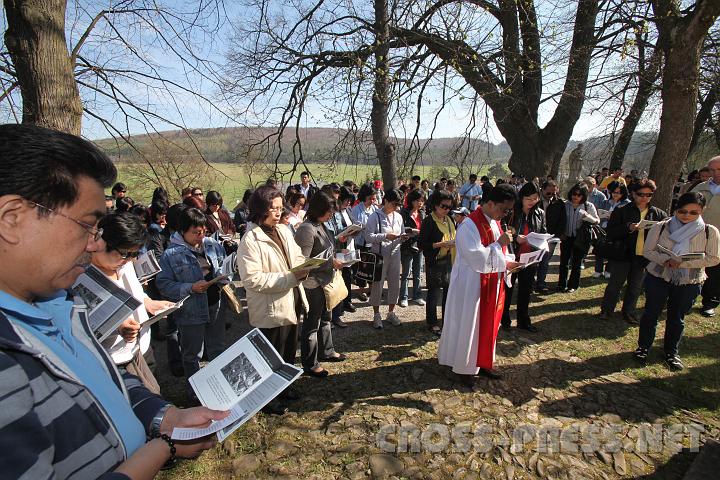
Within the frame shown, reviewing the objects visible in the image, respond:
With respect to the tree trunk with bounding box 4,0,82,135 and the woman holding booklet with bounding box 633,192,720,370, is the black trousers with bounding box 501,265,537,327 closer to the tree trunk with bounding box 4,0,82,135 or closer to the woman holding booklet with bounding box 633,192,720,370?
the woman holding booklet with bounding box 633,192,720,370

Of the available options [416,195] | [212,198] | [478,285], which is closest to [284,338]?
[478,285]

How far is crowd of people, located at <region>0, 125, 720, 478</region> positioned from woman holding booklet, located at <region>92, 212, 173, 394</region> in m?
0.01

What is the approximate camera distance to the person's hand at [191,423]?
132cm

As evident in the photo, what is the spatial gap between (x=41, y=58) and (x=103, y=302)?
2529mm

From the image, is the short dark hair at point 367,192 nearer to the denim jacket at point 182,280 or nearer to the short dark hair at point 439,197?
Answer: the short dark hair at point 439,197

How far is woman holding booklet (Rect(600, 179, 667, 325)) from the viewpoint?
5.48 m

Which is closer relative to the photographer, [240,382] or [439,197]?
[240,382]

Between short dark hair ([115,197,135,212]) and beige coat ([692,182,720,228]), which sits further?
short dark hair ([115,197,135,212])

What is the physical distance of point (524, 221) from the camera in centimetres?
577

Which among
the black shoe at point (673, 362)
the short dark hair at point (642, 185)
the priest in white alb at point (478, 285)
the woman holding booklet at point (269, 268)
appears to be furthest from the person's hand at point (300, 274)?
the short dark hair at point (642, 185)

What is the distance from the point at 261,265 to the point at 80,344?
81.4 inches

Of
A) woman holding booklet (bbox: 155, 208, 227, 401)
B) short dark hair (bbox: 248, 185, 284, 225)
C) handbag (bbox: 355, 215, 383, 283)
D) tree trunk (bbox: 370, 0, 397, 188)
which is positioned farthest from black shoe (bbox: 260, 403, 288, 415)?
tree trunk (bbox: 370, 0, 397, 188)

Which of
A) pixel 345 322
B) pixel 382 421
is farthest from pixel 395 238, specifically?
pixel 382 421

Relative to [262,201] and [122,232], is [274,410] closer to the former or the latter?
[262,201]
